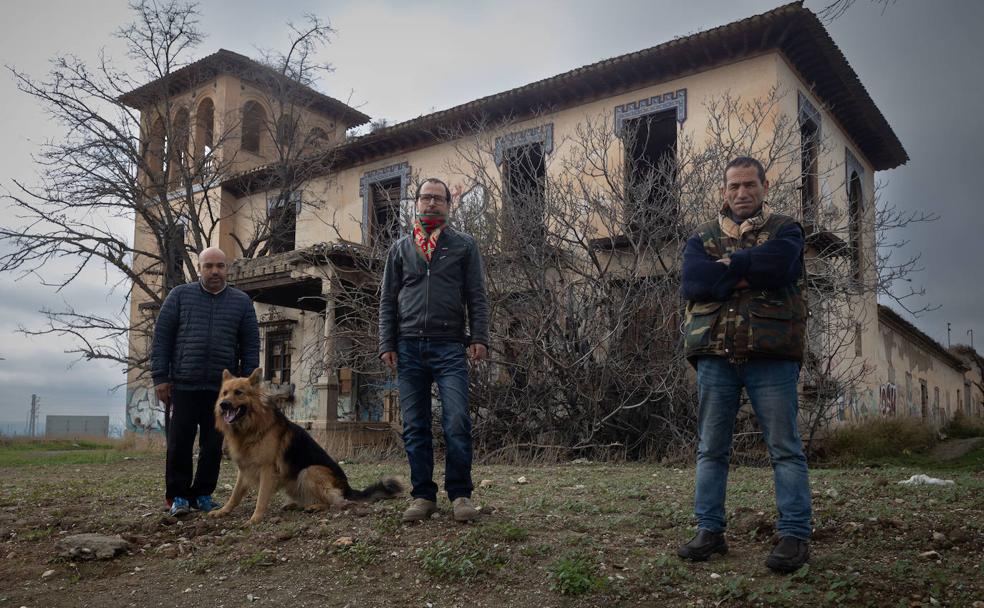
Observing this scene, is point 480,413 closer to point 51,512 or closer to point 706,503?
point 51,512

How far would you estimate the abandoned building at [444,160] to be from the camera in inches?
507

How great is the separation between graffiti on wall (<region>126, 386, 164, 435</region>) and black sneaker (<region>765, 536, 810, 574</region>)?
21.5 m

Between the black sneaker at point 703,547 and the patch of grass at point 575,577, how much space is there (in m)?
0.43

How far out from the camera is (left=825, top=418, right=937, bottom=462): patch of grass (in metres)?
10.9

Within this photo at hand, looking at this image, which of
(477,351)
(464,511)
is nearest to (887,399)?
(477,351)

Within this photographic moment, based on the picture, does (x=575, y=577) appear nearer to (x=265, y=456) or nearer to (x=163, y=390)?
(x=265, y=456)

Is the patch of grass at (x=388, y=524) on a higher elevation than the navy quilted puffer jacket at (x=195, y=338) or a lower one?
lower

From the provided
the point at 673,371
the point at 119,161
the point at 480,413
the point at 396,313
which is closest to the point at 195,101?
the point at 119,161

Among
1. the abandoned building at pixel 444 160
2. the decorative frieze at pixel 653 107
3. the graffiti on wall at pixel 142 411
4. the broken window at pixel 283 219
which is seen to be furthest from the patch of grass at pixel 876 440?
the graffiti on wall at pixel 142 411

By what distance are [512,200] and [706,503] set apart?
8.40m

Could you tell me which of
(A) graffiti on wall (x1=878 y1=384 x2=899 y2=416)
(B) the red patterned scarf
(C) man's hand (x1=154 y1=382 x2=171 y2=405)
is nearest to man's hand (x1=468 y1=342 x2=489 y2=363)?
(B) the red patterned scarf

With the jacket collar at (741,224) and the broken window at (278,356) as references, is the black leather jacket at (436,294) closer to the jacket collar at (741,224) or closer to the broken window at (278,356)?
the jacket collar at (741,224)

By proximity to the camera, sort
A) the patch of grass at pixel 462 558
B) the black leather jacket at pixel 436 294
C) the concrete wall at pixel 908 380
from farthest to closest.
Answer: the concrete wall at pixel 908 380
the black leather jacket at pixel 436 294
the patch of grass at pixel 462 558

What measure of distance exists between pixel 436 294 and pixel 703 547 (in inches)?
82.2
